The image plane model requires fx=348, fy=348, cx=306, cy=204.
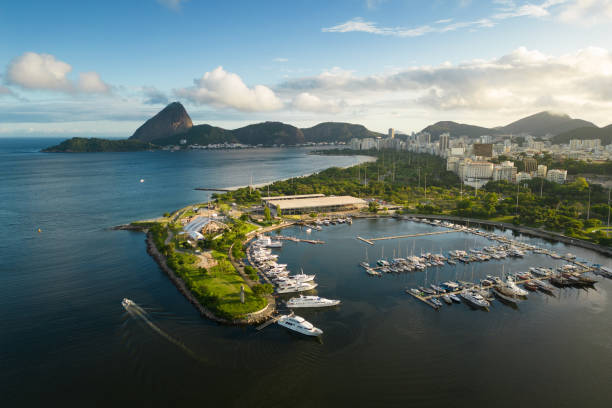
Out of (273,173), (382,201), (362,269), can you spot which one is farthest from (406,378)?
(273,173)

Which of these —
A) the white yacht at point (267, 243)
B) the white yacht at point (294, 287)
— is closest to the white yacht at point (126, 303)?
the white yacht at point (294, 287)

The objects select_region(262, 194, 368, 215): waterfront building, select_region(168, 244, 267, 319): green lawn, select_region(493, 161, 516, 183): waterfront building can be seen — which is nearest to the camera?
select_region(168, 244, 267, 319): green lawn

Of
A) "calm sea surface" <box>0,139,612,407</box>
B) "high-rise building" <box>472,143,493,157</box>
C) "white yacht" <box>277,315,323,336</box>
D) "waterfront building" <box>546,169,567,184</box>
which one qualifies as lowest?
"calm sea surface" <box>0,139,612,407</box>

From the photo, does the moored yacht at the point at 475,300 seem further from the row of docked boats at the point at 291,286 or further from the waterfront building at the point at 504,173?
the waterfront building at the point at 504,173

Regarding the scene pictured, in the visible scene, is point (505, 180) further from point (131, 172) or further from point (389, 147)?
point (389, 147)

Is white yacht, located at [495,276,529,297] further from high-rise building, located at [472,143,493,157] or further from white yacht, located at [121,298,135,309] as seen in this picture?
high-rise building, located at [472,143,493,157]

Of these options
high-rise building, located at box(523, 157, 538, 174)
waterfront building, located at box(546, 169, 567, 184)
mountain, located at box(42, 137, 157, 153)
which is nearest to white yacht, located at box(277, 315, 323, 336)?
waterfront building, located at box(546, 169, 567, 184)
